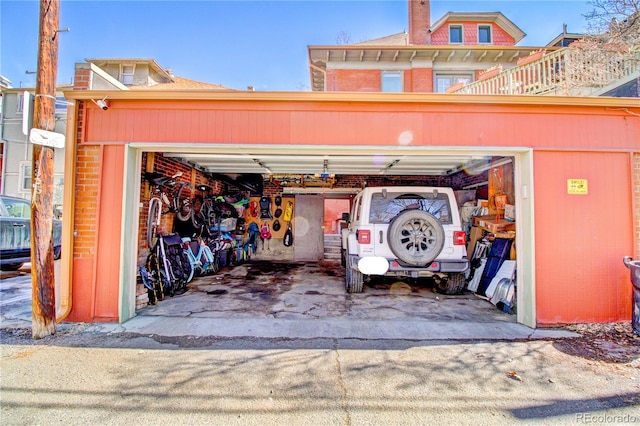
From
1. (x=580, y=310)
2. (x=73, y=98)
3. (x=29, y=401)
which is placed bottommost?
(x=29, y=401)

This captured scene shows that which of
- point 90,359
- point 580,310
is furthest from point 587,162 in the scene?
point 90,359

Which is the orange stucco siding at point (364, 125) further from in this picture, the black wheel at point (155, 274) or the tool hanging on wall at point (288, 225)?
the tool hanging on wall at point (288, 225)

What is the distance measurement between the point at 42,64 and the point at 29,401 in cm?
359

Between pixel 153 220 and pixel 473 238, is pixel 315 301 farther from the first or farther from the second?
pixel 473 238

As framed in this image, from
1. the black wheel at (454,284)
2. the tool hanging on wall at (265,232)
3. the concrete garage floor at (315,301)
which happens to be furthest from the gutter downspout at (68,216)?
the tool hanging on wall at (265,232)

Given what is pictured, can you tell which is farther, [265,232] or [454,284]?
[265,232]

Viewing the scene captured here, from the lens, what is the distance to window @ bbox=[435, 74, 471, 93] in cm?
1348

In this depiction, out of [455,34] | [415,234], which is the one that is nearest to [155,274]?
[415,234]

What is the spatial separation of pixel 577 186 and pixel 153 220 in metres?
6.85

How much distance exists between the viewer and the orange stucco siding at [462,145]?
161 inches

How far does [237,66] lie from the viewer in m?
11.4

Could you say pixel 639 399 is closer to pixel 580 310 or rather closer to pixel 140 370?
pixel 580 310

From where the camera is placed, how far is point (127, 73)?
55.6ft

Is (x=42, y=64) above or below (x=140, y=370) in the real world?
above
